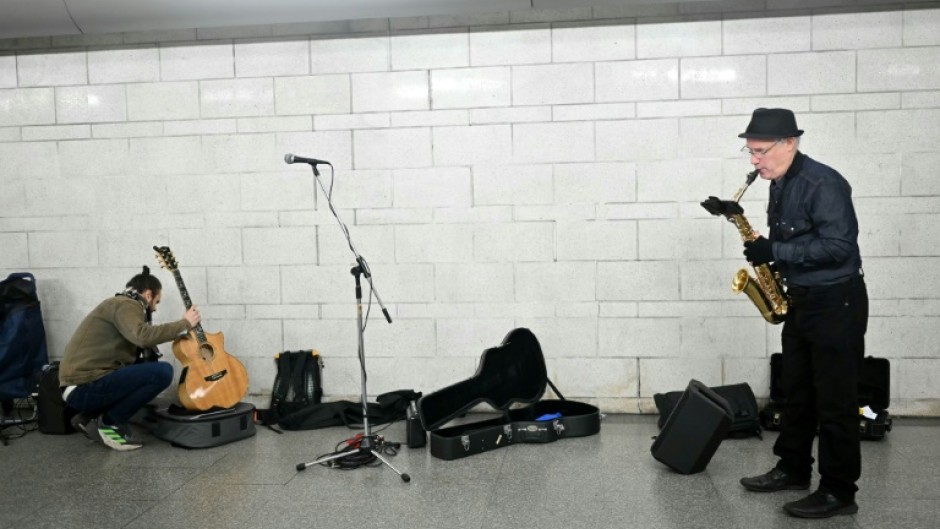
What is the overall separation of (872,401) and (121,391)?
4.24m

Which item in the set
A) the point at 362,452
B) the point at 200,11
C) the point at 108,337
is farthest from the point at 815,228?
the point at 108,337

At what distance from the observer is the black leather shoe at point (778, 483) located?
Answer: 12.6 ft

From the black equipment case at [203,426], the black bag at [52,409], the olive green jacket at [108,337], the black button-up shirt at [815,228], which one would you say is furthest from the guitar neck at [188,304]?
the black button-up shirt at [815,228]

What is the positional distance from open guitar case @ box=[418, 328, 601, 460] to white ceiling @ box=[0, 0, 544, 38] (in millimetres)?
1938

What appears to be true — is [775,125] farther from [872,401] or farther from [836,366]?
[872,401]

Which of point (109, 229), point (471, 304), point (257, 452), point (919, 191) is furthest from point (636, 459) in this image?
point (109, 229)

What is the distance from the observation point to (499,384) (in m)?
4.97

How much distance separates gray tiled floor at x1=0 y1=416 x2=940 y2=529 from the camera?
141 inches

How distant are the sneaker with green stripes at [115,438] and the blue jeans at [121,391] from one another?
0.14 ft

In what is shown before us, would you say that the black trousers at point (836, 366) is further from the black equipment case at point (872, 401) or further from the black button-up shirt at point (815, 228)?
the black equipment case at point (872, 401)

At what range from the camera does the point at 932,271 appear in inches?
203

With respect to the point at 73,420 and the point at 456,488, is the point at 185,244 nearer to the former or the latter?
the point at 73,420

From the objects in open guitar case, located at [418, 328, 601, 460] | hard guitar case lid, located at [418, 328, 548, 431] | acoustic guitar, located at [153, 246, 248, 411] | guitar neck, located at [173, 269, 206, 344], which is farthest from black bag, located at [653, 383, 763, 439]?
guitar neck, located at [173, 269, 206, 344]

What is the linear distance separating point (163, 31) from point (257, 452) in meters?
2.87
